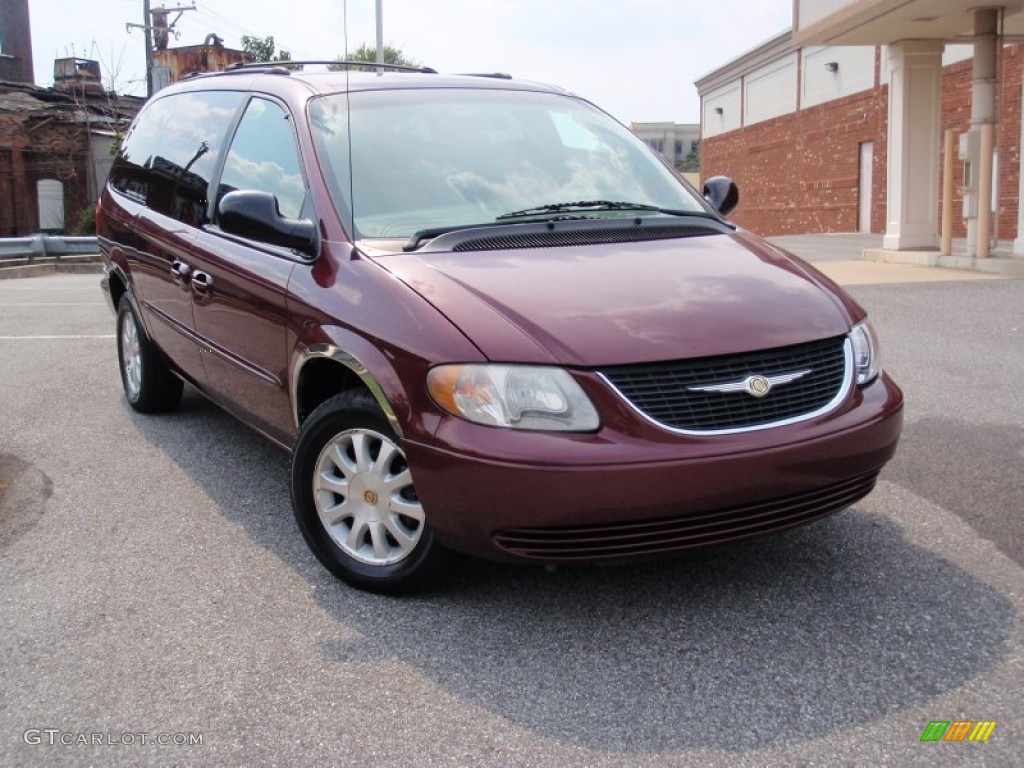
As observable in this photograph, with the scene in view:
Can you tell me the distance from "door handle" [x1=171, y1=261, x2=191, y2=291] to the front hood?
5.56ft

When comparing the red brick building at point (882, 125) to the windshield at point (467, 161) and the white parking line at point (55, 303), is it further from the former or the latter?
the windshield at point (467, 161)

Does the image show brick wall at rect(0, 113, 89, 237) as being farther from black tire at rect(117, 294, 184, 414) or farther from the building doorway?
black tire at rect(117, 294, 184, 414)

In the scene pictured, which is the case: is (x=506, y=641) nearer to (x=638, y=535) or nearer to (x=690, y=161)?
(x=638, y=535)

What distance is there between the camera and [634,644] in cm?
319

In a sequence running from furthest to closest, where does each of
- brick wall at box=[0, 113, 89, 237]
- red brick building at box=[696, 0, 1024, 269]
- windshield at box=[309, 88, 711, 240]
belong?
brick wall at box=[0, 113, 89, 237] → red brick building at box=[696, 0, 1024, 269] → windshield at box=[309, 88, 711, 240]

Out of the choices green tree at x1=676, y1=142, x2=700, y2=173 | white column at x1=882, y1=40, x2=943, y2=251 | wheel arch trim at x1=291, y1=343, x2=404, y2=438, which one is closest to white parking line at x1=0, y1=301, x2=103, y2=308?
wheel arch trim at x1=291, y1=343, x2=404, y2=438

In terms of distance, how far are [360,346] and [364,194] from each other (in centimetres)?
81

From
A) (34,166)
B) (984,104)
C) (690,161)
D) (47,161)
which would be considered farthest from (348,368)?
(690,161)

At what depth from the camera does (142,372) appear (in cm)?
618

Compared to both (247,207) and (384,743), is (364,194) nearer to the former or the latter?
(247,207)

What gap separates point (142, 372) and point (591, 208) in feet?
10.6

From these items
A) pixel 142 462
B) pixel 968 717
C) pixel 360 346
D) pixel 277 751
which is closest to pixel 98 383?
pixel 142 462

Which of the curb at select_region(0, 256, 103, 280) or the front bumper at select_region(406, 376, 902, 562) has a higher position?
the curb at select_region(0, 256, 103, 280)

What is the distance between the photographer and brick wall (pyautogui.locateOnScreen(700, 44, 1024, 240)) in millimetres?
23094
